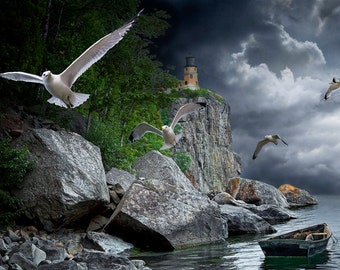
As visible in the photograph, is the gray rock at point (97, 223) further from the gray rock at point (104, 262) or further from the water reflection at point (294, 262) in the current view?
the water reflection at point (294, 262)

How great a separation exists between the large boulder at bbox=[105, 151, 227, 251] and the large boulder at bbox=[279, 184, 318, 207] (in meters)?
48.2

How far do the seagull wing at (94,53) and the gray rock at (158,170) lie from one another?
14064mm

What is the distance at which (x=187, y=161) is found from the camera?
64.8m

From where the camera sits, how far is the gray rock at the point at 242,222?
25.1 meters

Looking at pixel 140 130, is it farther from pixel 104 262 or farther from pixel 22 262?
pixel 22 262

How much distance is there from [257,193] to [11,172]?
39.9 meters

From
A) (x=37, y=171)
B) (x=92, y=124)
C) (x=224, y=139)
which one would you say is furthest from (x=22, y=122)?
(x=224, y=139)

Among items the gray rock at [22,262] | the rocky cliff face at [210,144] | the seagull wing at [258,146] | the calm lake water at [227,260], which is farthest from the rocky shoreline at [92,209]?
the rocky cliff face at [210,144]

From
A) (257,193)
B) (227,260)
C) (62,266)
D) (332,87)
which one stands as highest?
(332,87)

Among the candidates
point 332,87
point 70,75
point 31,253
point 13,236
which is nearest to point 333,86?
point 332,87

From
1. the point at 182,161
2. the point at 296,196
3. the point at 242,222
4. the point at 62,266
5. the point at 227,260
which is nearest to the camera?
the point at 62,266

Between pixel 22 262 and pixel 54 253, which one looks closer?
pixel 22 262

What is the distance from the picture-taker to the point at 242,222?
25.5 metres

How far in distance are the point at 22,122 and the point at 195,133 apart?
75.0 meters
